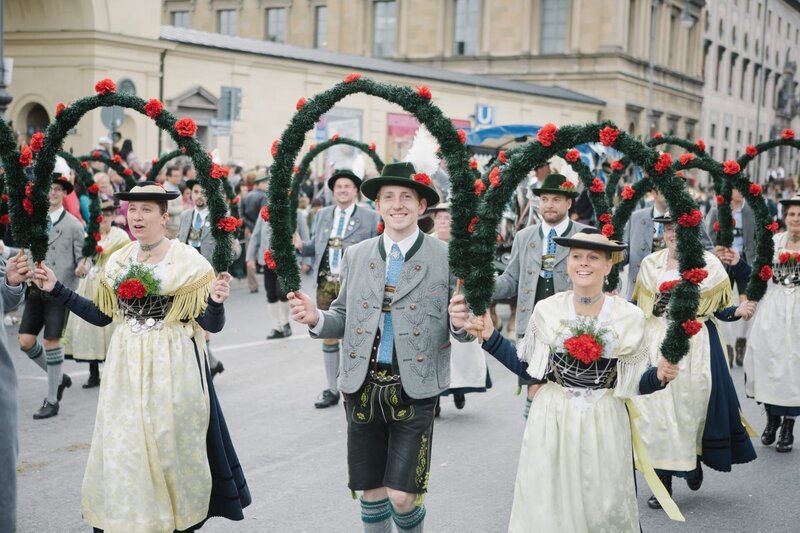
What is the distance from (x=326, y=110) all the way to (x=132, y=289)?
4.62ft

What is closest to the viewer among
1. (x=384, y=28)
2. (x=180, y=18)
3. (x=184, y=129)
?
(x=184, y=129)

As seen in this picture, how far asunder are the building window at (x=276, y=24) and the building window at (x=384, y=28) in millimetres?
5343

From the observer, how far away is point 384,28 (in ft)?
173

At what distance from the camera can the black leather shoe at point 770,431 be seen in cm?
791

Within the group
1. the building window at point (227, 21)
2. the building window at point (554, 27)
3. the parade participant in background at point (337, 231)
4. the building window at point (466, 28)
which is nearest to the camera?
the parade participant in background at point (337, 231)

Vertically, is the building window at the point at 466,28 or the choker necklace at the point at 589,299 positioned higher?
the building window at the point at 466,28

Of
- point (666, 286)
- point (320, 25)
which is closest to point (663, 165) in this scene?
point (666, 286)

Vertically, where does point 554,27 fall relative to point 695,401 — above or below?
above

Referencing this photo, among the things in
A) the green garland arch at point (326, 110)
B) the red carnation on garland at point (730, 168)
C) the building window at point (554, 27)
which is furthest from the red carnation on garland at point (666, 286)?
the building window at point (554, 27)

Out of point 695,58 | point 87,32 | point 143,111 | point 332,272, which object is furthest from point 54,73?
point 695,58

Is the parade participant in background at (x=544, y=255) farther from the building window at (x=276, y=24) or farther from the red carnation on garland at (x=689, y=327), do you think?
the building window at (x=276, y=24)

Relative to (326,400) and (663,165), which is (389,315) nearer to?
(663,165)

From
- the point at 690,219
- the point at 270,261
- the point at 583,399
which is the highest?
the point at 690,219

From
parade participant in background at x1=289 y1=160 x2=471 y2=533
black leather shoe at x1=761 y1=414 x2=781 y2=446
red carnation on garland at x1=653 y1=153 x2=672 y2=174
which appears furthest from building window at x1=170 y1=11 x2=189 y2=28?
red carnation on garland at x1=653 y1=153 x2=672 y2=174
